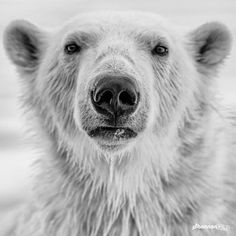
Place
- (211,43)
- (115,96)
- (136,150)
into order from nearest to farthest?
(115,96)
(136,150)
(211,43)

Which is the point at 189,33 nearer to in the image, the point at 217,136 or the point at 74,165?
Result: the point at 217,136

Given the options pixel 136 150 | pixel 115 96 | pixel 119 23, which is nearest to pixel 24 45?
pixel 119 23

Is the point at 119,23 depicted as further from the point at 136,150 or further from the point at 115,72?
the point at 136,150

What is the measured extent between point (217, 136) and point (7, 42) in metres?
2.41

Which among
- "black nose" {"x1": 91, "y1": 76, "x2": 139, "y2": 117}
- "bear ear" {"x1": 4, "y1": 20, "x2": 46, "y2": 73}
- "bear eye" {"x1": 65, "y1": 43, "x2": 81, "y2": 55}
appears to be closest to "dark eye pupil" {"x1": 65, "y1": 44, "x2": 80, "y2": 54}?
"bear eye" {"x1": 65, "y1": 43, "x2": 81, "y2": 55}

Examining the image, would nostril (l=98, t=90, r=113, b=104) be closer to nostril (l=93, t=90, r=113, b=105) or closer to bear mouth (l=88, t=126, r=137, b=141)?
nostril (l=93, t=90, r=113, b=105)

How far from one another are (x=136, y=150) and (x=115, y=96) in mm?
1005

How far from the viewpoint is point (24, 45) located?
6.99 meters

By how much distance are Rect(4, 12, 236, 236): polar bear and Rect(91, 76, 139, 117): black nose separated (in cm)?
33

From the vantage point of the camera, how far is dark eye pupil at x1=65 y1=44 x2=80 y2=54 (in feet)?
20.7

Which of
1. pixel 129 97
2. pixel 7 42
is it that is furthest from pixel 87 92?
pixel 7 42

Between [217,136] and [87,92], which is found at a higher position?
[87,92]

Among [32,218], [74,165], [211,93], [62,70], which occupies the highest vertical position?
[62,70]

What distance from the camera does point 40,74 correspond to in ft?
22.0
